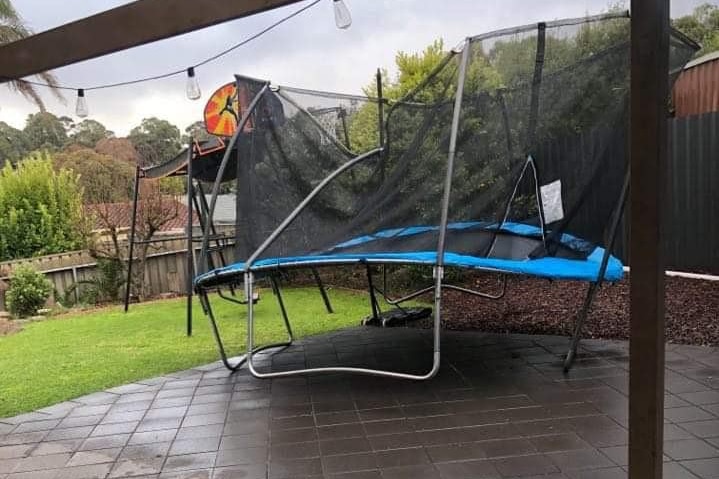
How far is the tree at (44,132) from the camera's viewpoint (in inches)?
883

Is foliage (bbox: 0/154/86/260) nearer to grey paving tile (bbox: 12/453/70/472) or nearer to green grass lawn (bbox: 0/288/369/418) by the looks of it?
green grass lawn (bbox: 0/288/369/418)

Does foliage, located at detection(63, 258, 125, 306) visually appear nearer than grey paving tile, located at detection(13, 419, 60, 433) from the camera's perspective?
No

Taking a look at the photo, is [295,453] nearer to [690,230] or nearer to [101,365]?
[101,365]

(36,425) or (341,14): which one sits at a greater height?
(341,14)

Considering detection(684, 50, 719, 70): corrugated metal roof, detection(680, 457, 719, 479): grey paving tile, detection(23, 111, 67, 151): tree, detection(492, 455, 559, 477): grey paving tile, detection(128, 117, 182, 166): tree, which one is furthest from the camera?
detection(23, 111, 67, 151): tree

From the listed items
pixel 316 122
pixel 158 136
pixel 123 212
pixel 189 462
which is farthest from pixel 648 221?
pixel 158 136

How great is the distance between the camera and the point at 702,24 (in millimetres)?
4297

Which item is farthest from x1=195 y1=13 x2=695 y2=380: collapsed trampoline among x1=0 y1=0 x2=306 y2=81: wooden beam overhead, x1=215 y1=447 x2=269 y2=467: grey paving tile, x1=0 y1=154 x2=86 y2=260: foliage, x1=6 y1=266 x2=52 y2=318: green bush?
x1=0 y1=154 x2=86 y2=260: foliage

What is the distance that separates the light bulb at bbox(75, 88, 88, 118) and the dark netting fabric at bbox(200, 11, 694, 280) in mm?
1147

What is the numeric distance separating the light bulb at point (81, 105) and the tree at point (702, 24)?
3757mm

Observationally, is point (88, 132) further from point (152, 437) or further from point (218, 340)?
point (152, 437)

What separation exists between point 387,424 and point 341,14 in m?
2.16

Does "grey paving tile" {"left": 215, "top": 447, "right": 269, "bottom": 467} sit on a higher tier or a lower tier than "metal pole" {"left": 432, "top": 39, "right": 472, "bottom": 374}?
lower

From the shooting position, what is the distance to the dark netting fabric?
3.22m
